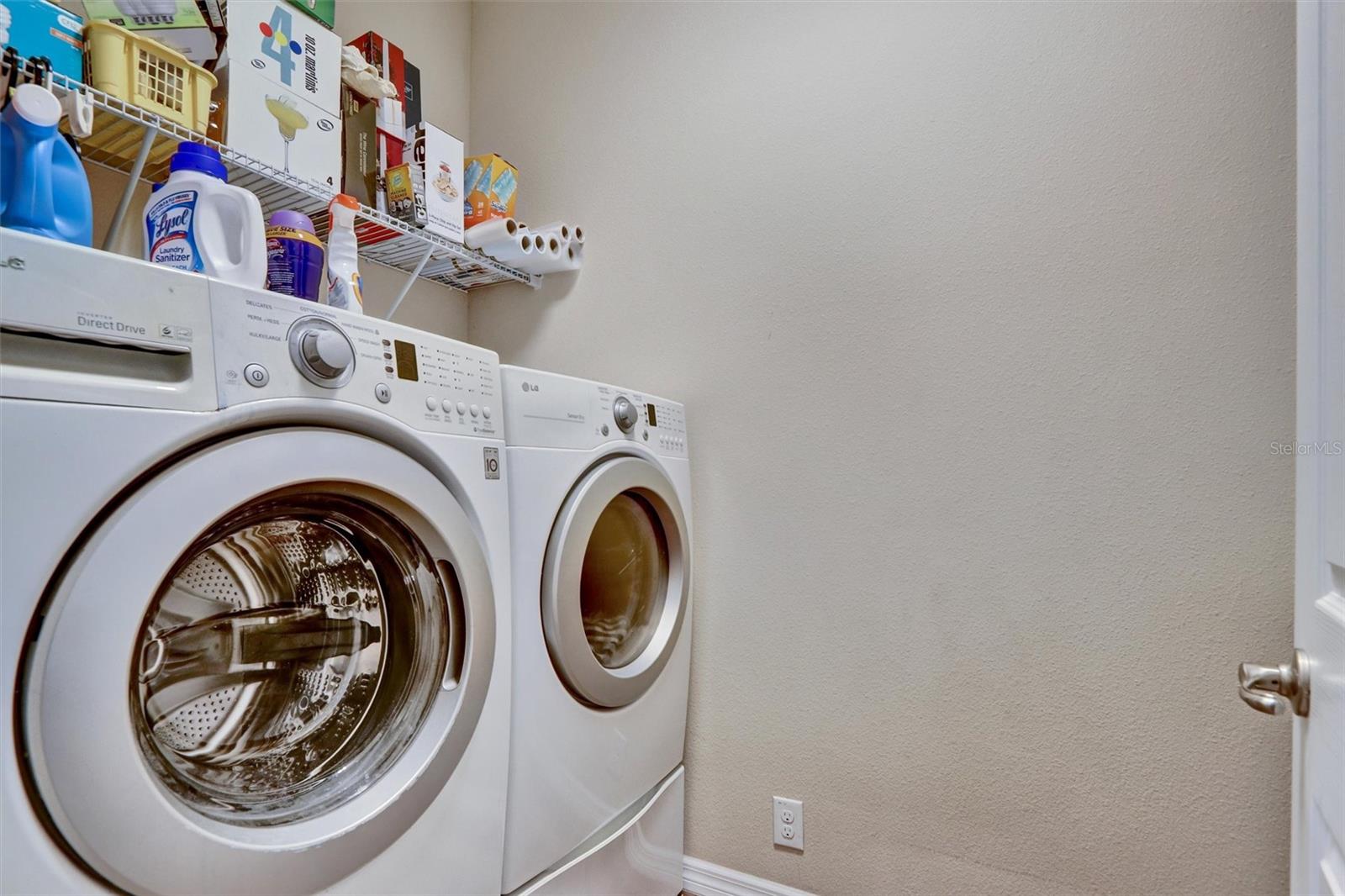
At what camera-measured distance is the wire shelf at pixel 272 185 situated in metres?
1.04

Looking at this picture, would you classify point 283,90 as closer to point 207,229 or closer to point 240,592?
point 207,229

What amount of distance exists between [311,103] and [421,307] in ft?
2.18

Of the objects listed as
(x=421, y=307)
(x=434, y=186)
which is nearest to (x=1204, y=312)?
(x=434, y=186)

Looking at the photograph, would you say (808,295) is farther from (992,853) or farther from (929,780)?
(992,853)

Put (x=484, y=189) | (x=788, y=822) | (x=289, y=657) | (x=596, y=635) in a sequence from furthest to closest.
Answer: (x=484, y=189), (x=788, y=822), (x=596, y=635), (x=289, y=657)

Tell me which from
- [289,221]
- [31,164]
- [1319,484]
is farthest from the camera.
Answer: [289,221]

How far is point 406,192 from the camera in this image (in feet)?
4.92

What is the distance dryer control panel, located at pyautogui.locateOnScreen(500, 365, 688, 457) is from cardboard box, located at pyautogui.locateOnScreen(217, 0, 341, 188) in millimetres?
581

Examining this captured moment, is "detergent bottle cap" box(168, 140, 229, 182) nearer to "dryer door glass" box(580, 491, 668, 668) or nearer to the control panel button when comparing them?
the control panel button

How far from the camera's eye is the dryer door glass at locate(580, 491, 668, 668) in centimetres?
130

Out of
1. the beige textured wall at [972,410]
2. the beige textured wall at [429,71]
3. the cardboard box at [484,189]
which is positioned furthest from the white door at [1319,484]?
the beige textured wall at [429,71]

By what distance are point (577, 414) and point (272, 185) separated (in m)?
0.72

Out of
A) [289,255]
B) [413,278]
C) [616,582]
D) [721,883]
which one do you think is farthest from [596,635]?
[413,278]

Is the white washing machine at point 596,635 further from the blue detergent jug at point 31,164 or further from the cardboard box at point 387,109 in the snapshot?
the cardboard box at point 387,109
